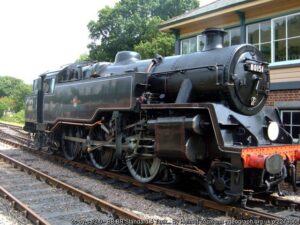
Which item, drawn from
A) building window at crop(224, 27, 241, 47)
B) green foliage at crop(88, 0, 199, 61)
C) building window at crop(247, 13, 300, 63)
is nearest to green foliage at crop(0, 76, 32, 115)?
green foliage at crop(88, 0, 199, 61)

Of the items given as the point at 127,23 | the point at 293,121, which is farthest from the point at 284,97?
the point at 127,23

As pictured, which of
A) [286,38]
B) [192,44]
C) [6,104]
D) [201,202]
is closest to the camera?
[201,202]

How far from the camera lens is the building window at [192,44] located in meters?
12.8

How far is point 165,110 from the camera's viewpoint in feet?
25.3

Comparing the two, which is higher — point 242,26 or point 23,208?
point 242,26

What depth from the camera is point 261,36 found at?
35.7 feet

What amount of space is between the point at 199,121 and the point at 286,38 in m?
4.90

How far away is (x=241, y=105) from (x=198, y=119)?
3.10 feet

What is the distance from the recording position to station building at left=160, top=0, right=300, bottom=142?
31.9 ft

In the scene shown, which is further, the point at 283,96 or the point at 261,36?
the point at 261,36

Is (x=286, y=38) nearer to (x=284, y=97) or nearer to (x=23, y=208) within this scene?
(x=284, y=97)

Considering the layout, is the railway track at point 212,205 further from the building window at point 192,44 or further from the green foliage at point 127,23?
the green foliage at point 127,23

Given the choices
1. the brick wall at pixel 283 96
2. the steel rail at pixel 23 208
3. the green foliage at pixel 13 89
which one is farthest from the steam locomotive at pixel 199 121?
the green foliage at pixel 13 89

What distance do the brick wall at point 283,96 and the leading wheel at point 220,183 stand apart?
389cm
